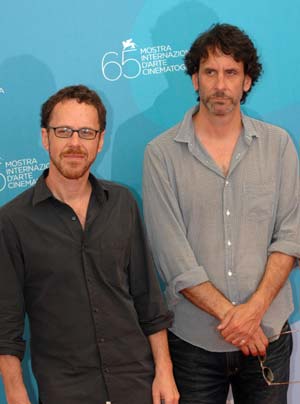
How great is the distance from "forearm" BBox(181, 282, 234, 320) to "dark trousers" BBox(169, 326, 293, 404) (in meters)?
0.19

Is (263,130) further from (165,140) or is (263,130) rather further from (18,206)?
(18,206)

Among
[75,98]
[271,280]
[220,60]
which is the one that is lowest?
[271,280]

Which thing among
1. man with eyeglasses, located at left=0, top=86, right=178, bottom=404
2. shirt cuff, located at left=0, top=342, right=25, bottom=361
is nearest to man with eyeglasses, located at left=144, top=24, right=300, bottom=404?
man with eyeglasses, located at left=0, top=86, right=178, bottom=404

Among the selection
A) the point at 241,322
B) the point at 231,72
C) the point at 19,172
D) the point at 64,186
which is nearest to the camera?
the point at 64,186

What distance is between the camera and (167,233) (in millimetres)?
2258

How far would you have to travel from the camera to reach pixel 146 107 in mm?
2725

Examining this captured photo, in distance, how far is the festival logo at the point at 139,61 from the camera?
2645 mm

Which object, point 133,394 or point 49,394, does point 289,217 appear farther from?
point 49,394

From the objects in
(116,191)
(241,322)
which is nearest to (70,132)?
(116,191)

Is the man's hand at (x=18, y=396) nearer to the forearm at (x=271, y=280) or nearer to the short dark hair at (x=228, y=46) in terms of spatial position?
the forearm at (x=271, y=280)

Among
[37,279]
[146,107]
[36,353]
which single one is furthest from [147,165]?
[36,353]

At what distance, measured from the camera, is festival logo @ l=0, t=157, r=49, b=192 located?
2625mm

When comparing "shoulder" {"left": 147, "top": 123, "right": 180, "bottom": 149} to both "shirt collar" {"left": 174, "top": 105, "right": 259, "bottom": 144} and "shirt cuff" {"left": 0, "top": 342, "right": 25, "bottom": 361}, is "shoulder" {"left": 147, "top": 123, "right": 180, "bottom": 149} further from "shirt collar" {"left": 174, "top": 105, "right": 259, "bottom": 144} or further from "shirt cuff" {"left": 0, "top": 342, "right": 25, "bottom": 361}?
"shirt cuff" {"left": 0, "top": 342, "right": 25, "bottom": 361}

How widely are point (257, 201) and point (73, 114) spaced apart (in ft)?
2.49
